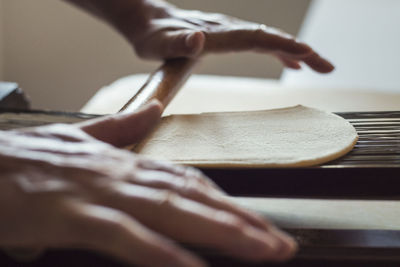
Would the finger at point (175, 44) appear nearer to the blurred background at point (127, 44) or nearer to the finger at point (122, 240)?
the finger at point (122, 240)

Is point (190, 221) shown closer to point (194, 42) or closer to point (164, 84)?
point (164, 84)

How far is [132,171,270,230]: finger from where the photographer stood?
45 cm

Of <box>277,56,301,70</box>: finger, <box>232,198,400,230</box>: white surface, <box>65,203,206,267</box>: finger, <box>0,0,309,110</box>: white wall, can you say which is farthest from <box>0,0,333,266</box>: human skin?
<box>0,0,309,110</box>: white wall

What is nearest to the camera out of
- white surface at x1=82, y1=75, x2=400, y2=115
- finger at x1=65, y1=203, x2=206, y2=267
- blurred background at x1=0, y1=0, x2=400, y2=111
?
finger at x1=65, y1=203, x2=206, y2=267

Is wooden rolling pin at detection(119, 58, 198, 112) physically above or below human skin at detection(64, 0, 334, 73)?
below

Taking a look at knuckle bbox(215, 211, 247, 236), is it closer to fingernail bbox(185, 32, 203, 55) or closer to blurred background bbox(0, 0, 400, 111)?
fingernail bbox(185, 32, 203, 55)

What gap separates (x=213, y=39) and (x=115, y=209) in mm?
744

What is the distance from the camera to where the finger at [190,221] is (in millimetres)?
415

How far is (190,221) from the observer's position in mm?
435

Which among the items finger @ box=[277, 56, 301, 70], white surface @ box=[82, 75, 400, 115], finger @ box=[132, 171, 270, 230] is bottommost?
white surface @ box=[82, 75, 400, 115]

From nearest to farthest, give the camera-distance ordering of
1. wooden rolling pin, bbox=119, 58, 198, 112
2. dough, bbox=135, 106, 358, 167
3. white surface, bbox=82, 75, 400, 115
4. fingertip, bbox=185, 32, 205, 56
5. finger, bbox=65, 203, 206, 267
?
1. finger, bbox=65, 203, 206, 267
2. dough, bbox=135, 106, 358, 167
3. wooden rolling pin, bbox=119, 58, 198, 112
4. fingertip, bbox=185, 32, 205, 56
5. white surface, bbox=82, 75, 400, 115

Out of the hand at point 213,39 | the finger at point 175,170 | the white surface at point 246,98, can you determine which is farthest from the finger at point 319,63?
the finger at point 175,170

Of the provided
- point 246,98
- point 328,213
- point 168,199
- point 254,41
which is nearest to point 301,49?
point 254,41

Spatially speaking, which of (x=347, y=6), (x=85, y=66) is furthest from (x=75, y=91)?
(x=347, y=6)
